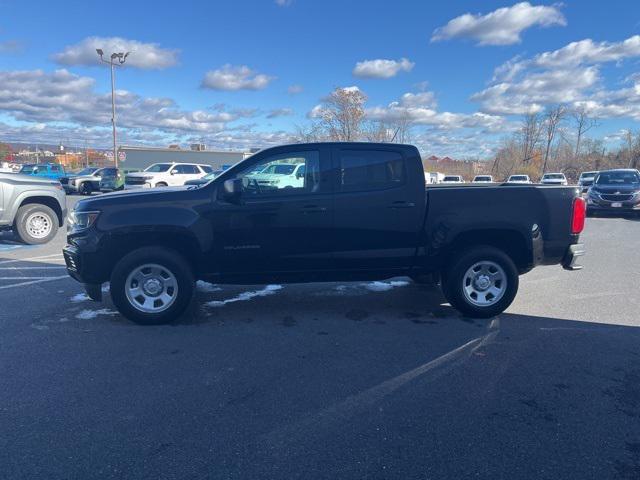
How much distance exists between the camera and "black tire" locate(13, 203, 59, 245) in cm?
1023

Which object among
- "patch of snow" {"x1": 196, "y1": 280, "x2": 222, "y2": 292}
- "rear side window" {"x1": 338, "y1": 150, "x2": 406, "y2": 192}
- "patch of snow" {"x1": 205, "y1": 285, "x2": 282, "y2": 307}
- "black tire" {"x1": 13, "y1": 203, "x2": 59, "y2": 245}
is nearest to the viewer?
"rear side window" {"x1": 338, "y1": 150, "x2": 406, "y2": 192}

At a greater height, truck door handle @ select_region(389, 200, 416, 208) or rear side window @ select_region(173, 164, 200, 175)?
rear side window @ select_region(173, 164, 200, 175)

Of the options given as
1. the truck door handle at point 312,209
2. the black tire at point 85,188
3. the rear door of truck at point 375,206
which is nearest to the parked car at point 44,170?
the black tire at point 85,188

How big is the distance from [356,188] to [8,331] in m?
3.89

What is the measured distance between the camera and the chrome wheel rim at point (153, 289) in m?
5.11

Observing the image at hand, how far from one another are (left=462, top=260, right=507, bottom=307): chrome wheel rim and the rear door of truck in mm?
738

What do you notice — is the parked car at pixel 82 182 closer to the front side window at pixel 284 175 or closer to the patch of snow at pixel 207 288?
the patch of snow at pixel 207 288

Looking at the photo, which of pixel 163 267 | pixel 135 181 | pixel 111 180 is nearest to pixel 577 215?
pixel 163 267

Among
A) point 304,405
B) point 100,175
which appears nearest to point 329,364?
point 304,405

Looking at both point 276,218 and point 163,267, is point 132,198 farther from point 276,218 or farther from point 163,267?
point 276,218

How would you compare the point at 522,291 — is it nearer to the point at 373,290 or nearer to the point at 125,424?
the point at 373,290

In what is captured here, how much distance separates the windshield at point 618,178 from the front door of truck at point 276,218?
16.4 m

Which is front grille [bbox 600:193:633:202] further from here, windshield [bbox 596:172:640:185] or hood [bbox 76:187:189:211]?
hood [bbox 76:187:189:211]

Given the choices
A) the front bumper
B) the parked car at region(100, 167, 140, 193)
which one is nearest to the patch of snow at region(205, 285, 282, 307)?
the front bumper
